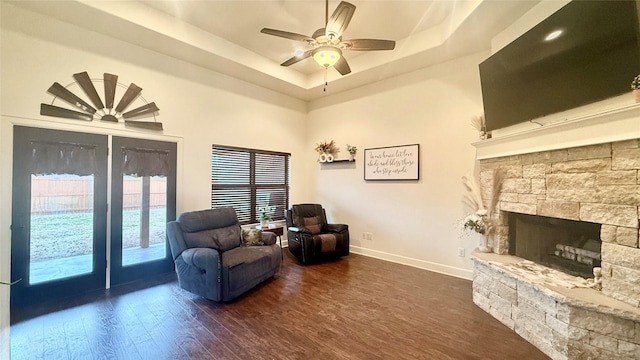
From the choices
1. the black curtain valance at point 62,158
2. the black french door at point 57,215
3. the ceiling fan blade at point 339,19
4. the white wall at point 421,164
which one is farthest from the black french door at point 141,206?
the white wall at point 421,164

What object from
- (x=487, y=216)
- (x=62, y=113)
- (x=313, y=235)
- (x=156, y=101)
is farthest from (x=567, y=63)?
(x=62, y=113)

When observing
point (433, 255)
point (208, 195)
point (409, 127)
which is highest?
point (409, 127)

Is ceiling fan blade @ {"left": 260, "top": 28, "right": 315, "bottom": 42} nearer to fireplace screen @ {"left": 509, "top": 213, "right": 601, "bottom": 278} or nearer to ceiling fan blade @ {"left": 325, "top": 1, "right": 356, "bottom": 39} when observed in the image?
ceiling fan blade @ {"left": 325, "top": 1, "right": 356, "bottom": 39}

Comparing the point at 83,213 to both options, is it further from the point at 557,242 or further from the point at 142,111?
the point at 557,242

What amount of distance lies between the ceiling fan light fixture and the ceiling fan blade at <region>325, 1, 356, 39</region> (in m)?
0.12

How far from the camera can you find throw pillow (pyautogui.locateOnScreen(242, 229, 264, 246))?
3867 millimetres

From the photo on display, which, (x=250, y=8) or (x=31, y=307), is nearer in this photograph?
(x=31, y=307)

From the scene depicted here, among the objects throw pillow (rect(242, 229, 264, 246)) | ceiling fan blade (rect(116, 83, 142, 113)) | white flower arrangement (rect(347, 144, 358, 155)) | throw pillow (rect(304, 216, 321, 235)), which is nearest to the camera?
ceiling fan blade (rect(116, 83, 142, 113))

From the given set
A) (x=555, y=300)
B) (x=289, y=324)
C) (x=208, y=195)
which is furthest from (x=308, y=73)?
(x=555, y=300)

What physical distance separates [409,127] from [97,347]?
478 centimetres

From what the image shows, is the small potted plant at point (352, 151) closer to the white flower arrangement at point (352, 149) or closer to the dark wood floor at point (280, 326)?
the white flower arrangement at point (352, 149)

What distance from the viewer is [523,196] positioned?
281 centimetres

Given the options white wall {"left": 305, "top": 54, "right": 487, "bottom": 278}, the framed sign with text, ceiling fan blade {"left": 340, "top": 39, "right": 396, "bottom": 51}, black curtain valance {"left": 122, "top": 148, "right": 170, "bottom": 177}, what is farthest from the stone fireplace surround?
black curtain valance {"left": 122, "top": 148, "right": 170, "bottom": 177}

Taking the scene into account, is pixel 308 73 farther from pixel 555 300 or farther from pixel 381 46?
pixel 555 300
